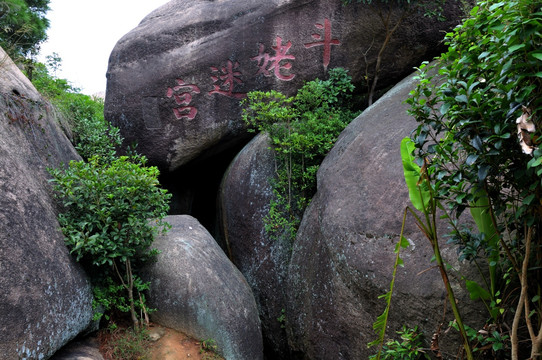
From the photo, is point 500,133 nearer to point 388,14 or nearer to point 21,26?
point 388,14

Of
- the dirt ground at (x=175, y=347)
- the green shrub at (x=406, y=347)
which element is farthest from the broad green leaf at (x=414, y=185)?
the dirt ground at (x=175, y=347)

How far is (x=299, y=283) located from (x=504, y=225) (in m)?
2.49

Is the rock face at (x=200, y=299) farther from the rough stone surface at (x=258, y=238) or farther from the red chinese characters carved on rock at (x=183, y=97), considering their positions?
the red chinese characters carved on rock at (x=183, y=97)

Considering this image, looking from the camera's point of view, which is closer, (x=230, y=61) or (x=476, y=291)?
(x=476, y=291)

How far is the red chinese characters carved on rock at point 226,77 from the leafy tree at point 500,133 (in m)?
4.04

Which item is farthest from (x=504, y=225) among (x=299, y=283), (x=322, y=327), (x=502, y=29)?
(x=299, y=283)

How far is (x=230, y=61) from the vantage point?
6.55 metres

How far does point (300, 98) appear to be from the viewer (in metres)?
6.00

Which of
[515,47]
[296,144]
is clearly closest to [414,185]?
[515,47]

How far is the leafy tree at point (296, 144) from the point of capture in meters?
5.62

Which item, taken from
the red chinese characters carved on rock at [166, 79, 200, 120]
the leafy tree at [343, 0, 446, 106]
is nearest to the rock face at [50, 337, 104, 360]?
the red chinese characters carved on rock at [166, 79, 200, 120]

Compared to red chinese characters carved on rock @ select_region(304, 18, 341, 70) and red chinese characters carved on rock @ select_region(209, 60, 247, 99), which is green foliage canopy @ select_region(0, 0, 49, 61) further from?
red chinese characters carved on rock @ select_region(304, 18, 341, 70)

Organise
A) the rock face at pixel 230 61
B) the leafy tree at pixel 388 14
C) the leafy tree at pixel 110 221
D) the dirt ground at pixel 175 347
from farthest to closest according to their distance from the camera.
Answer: the rock face at pixel 230 61 → the leafy tree at pixel 388 14 → the dirt ground at pixel 175 347 → the leafy tree at pixel 110 221

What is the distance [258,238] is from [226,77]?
7.84 feet
